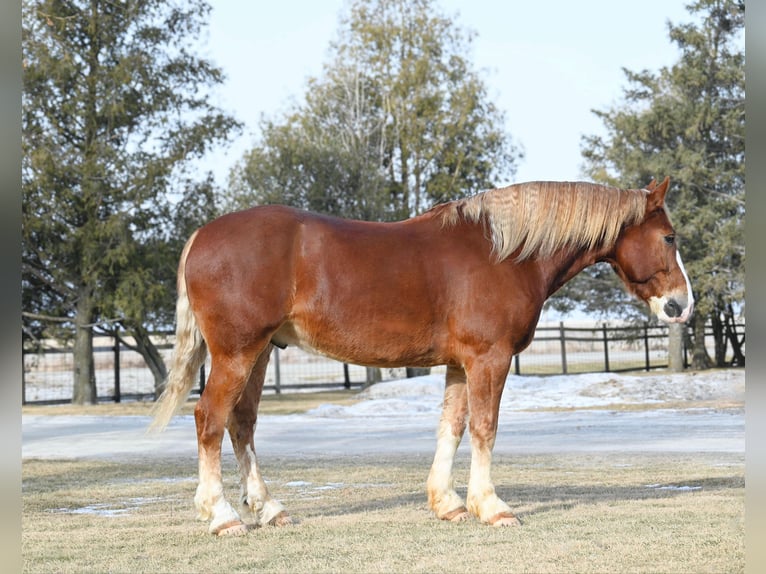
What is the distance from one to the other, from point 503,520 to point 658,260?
205 cm

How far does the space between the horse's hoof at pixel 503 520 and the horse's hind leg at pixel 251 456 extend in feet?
4.28

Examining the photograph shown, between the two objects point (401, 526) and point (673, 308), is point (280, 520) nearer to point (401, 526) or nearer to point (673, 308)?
point (401, 526)

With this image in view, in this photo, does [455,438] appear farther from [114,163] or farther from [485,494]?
[114,163]

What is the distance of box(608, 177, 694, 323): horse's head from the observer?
20.3ft

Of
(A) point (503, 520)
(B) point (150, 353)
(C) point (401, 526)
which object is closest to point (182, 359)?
(C) point (401, 526)

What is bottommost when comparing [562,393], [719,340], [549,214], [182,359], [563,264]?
[562,393]

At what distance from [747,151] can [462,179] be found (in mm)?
24806

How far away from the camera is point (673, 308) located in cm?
620

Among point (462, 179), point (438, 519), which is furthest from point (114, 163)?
point (438, 519)

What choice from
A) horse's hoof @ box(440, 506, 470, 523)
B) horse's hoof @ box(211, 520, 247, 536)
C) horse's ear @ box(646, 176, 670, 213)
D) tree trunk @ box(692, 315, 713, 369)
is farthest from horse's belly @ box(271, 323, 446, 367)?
tree trunk @ box(692, 315, 713, 369)

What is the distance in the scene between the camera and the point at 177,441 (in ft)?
44.9

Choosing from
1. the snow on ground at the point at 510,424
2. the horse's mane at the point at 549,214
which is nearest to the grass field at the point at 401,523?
the horse's mane at the point at 549,214

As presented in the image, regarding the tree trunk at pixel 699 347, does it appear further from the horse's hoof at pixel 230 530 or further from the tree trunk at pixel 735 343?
the horse's hoof at pixel 230 530

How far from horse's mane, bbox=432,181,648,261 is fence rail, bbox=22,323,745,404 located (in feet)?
70.6
